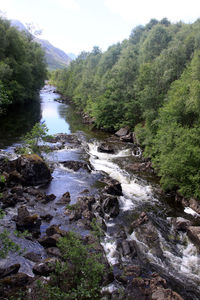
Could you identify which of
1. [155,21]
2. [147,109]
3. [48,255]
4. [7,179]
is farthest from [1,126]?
[155,21]

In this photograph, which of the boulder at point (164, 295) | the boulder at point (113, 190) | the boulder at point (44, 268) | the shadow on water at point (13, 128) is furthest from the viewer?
the shadow on water at point (13, 128)

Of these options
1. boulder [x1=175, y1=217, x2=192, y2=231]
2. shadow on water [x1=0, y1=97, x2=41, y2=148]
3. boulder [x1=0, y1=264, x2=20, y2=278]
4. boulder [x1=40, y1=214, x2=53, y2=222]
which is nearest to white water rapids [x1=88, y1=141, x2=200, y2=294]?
boulder [x1=175, y1=217, x2=192, y2=231]

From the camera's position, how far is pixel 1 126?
39500mm

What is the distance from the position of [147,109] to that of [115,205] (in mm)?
21863

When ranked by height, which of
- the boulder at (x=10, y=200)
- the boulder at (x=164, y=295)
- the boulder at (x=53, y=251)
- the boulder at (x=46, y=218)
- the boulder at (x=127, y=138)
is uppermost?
the boulder at (x=164, y=295)

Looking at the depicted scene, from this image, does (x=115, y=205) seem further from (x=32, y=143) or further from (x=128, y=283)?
(x=32, y=143)

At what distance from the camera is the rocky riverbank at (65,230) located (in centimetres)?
1115

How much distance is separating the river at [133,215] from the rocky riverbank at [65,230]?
106 millimetres

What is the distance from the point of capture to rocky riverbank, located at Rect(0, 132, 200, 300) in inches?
439

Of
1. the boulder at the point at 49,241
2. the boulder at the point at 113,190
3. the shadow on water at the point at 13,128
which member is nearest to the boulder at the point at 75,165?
the boulder at the point at 113,190

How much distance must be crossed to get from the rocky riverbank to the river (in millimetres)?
106

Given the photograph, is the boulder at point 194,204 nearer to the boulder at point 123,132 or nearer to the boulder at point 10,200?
the boulder at point 10,200

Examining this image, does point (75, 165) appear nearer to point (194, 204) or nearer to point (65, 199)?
point (65, 199)

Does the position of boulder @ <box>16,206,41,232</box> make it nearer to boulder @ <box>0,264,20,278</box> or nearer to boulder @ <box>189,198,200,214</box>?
boulder @ <box>0,264,20,278</box>
